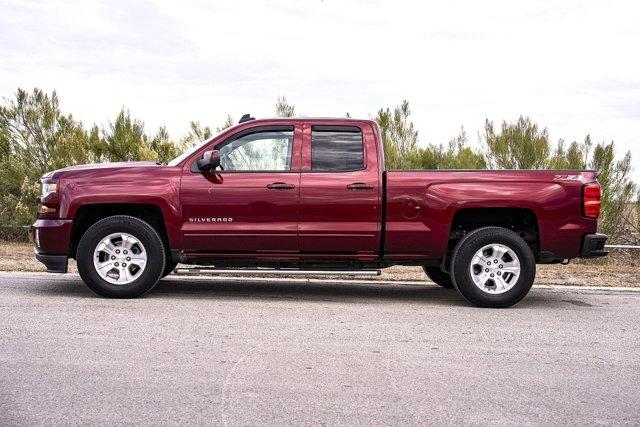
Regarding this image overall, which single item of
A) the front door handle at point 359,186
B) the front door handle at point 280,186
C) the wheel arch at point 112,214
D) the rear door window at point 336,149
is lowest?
the wheel arch at point 112,214

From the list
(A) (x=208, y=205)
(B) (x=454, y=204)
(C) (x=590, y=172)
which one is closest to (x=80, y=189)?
(A) (x=208, y=205)

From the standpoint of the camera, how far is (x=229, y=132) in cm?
799

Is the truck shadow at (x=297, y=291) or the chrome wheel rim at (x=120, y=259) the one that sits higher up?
the chrome wheel rim at (x=120, y=259)

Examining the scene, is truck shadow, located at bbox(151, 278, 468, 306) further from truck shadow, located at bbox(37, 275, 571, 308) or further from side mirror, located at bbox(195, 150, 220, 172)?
side mirror, located at bbox(195, 150, 220, 172)

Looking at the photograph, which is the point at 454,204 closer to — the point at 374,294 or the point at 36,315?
the point at 374,294

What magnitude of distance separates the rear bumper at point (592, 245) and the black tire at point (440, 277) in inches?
74.5

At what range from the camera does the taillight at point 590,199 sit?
7.67 metres

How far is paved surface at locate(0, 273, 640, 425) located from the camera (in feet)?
13.4

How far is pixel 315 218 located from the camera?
7.76 metres

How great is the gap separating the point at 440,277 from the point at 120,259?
388 cm

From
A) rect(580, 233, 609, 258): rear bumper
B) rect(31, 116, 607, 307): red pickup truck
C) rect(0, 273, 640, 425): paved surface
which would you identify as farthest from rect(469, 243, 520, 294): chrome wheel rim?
rect(580, 233, 609, 258): rear bumper

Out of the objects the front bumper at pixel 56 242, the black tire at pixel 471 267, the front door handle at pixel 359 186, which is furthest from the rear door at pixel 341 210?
the front bumper at pixel 56 242

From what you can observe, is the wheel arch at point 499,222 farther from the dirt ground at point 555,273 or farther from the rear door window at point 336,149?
the dirt ground at point 555,273

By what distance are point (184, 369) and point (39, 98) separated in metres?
12.6
